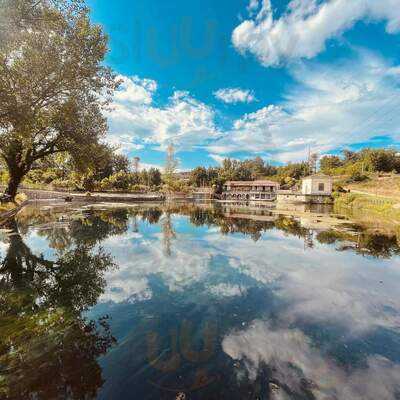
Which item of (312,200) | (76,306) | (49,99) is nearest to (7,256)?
(76,306)

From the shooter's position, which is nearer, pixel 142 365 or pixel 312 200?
pixel 142 365

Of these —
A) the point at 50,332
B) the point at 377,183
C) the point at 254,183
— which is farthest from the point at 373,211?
the point at 254,183

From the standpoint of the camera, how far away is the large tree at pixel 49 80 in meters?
12.6

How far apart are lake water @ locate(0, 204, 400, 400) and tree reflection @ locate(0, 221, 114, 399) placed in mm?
24

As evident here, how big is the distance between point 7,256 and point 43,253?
1.25 metres

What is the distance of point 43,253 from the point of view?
1092 centimetres

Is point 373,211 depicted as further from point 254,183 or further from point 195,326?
point 254,183

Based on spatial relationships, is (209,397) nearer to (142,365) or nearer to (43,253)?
(142,365)

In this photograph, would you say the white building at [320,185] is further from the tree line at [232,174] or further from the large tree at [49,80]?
the large tree at [49,80]

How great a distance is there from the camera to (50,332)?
5012 mm

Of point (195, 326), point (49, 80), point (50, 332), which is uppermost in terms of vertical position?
point (49, 80)

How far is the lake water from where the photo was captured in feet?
12.6

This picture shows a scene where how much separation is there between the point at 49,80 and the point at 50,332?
52.5ft

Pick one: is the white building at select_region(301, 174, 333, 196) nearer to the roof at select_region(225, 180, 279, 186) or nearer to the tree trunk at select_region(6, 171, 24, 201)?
the roof at select_region(225, 180, 279, 186)
